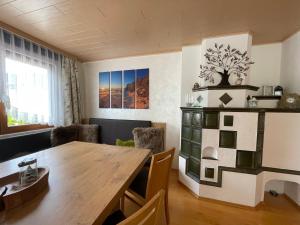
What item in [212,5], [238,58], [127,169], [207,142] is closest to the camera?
[127,169]

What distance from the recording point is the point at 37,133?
8.54 ft

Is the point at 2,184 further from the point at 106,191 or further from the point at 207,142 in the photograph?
the point at 207,142

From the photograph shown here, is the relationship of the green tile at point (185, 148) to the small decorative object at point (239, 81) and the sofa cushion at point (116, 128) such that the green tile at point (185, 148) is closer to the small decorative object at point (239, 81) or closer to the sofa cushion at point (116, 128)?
the sofa cushion at point (116, 128)

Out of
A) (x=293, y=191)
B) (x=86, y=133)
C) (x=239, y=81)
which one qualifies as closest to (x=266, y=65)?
(x=239, y=81)

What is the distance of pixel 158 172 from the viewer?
4.53ft

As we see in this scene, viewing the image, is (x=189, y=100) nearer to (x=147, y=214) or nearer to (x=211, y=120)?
(x=211, y=120)

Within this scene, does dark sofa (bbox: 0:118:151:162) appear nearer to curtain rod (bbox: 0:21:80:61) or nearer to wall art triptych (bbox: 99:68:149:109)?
wall art triptych (bbox: 99:68:149:109)

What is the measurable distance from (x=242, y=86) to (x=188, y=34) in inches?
42.5

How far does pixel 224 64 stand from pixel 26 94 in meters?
3.14

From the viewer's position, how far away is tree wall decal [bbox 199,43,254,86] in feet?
7.52

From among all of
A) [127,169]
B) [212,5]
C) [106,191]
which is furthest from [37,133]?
[212,5]

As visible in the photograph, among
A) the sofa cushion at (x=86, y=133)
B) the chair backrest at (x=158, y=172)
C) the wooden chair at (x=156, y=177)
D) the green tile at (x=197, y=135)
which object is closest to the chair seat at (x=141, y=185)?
the wooden chair at (x=156, y=177)

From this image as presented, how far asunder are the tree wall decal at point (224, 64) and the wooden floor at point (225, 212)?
5.50 ft

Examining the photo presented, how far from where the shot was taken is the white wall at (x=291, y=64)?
84.6 inches
